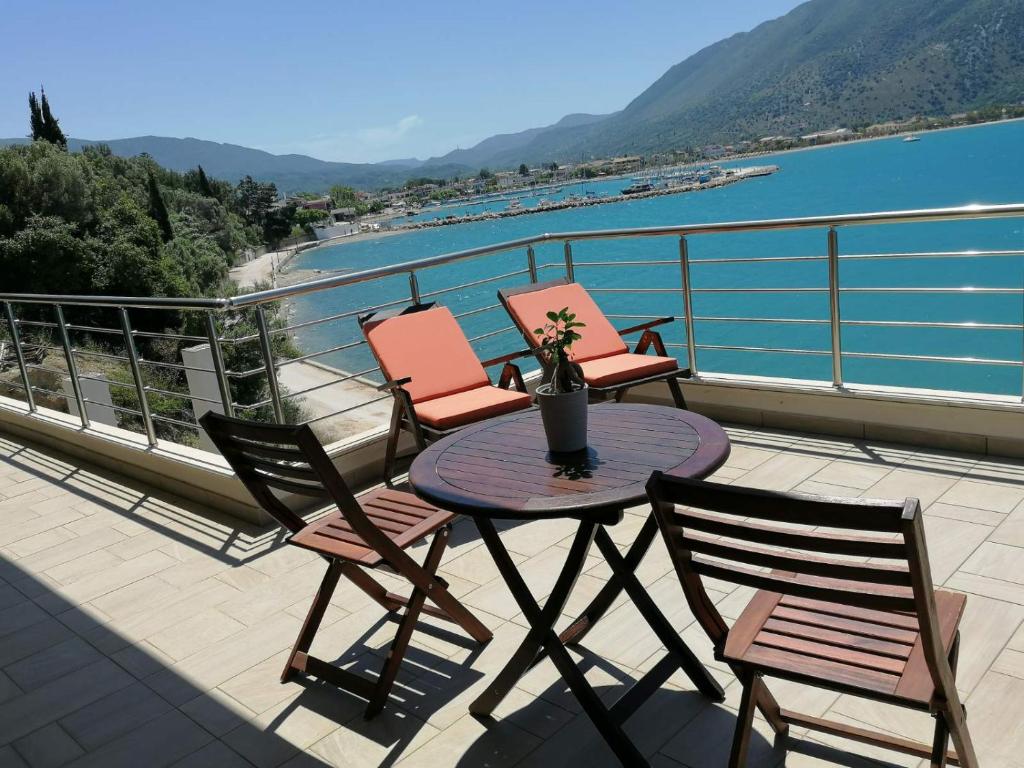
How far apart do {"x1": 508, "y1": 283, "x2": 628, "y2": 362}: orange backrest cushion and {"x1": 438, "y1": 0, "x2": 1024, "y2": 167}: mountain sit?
68.0 metres

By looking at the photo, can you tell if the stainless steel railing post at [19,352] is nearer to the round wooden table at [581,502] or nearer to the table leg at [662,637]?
the round wooden table at [581,502]

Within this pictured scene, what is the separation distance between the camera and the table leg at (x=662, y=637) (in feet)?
7.66

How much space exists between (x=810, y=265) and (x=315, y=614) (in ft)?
159

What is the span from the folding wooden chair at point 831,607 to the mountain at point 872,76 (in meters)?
70.7

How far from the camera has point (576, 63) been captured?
52.3m

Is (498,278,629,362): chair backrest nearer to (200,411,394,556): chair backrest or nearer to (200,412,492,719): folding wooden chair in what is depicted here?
(200,412,492,719): folding wooden chair

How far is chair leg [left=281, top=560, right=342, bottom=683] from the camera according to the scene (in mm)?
2689

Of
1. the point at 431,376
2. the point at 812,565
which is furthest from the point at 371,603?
the point at 812,565

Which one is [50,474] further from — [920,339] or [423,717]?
[920,339]

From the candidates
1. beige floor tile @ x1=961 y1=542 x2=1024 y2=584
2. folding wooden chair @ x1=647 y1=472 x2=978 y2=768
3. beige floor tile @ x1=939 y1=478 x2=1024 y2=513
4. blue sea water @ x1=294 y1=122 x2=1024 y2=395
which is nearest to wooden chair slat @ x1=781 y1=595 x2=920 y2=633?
folding wooden chair @ x1=647 y1=472 x2=978 y2=768

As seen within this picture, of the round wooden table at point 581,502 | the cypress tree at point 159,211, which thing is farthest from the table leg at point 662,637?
the cypress tree at point 159,211

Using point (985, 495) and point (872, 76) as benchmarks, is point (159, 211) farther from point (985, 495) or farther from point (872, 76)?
point (872, 76)

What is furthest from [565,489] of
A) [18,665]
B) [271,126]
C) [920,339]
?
[271,126]

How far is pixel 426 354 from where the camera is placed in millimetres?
4520
